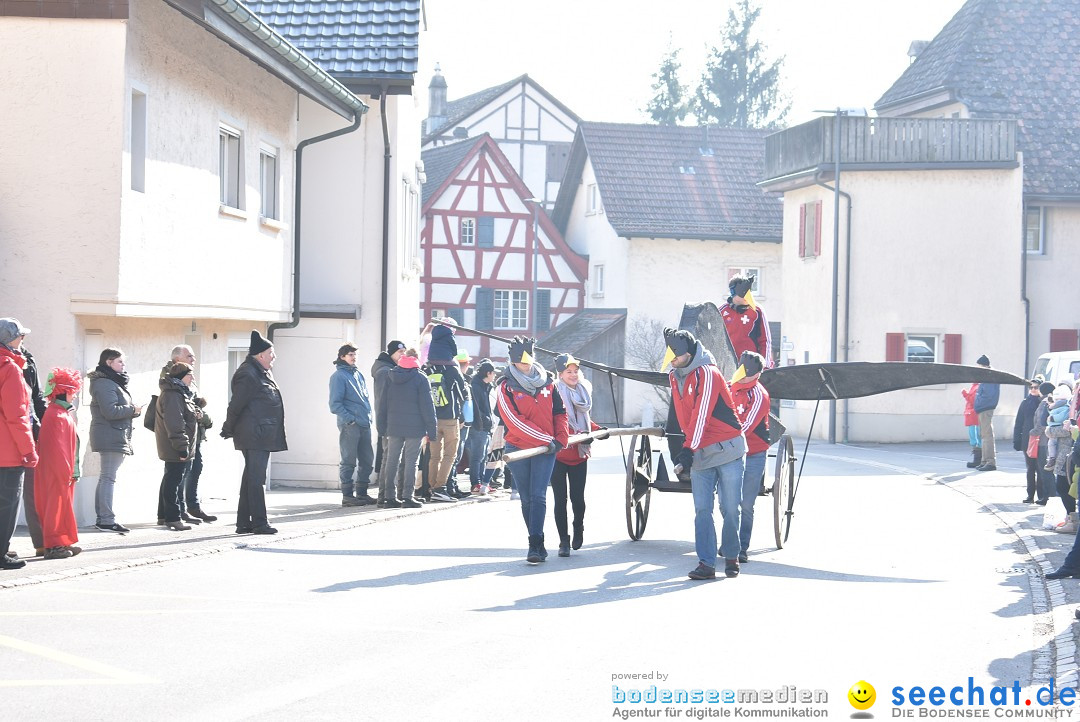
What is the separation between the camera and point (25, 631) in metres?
8.93

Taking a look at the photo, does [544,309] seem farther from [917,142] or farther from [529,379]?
[529,379]

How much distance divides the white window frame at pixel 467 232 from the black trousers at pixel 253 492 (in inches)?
1554

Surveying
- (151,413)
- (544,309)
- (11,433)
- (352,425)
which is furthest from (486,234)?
(11,433)

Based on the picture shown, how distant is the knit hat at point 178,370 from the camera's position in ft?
47.4

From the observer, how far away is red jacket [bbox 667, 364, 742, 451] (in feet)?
38.8

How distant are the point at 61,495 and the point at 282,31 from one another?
13128 millimetres

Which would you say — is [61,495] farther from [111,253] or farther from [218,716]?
[218,716]

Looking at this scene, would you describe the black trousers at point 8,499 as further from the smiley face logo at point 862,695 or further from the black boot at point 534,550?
the smiley face logo at point 862,695

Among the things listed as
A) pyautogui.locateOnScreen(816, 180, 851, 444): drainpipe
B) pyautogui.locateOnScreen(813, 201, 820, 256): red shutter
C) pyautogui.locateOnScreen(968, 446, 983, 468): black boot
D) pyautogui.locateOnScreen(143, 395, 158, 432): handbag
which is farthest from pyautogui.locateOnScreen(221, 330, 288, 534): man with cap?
pyautogui.locateOnScreen(813, 201, 820, 256): red shutter

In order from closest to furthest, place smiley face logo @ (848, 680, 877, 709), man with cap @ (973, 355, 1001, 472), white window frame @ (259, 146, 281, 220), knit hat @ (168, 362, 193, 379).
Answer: smiley face logo @ (848, 680, 877, 709)
knit hat @ (168, 362, 193, 379)
white window frame @ (259, 146, 281, 220)
man with cap @ (973, 355, 1001, 472)

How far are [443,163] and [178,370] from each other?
134 feet

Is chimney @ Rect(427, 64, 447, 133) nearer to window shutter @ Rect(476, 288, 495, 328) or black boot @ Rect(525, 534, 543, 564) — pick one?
window shutter @ Rect(476, 288, 495, 328)

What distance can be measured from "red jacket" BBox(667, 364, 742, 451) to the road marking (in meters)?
5.32

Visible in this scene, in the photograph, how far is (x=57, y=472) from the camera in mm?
12148
